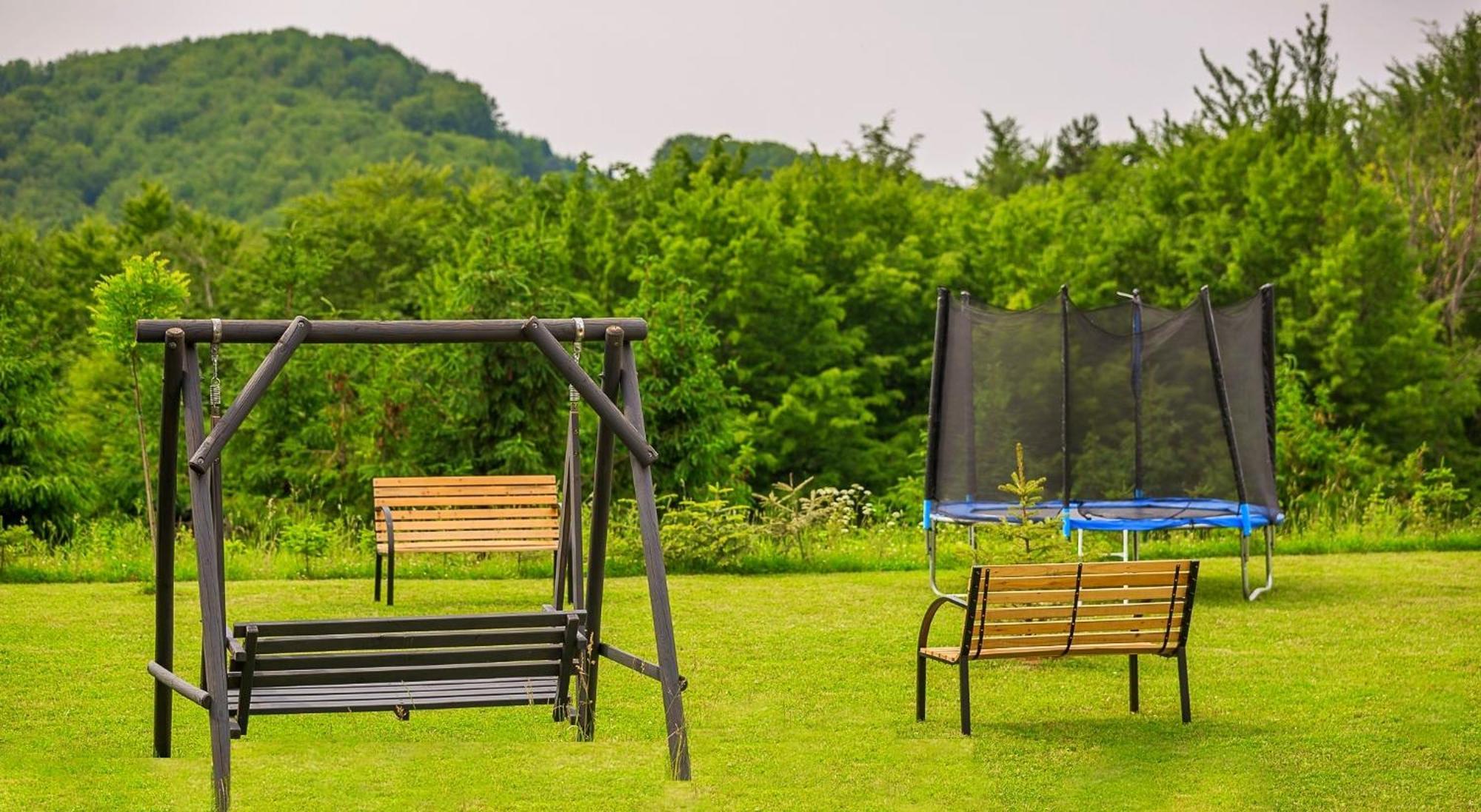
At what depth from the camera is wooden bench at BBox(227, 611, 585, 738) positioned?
263 inches

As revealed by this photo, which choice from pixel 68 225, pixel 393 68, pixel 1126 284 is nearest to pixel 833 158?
pixel 1126 284

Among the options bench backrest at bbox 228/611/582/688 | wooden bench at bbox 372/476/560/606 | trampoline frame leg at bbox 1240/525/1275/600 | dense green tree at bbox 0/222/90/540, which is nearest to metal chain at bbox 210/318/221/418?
bench backrest at bbox 228/611/582/688

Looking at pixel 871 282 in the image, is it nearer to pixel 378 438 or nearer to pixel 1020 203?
pixel 1020 203

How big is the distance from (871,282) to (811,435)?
4.59 metres

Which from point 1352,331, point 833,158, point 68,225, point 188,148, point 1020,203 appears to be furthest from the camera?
point 188,148

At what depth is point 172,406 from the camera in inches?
267

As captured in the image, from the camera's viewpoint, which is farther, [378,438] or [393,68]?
[393,68]

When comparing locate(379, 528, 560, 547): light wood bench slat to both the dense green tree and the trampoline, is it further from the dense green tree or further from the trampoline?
the dense green tree

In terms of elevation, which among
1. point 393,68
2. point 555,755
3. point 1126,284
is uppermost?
point 393,68

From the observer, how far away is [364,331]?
6906mm

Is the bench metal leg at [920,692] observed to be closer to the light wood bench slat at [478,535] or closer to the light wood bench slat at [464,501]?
the light wood bench slat at [478,535]

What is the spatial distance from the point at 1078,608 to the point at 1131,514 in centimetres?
443

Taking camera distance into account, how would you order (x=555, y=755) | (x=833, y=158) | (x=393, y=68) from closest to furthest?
(x=555, y=755)
(x=833, y=158)
(x=393, y=68)

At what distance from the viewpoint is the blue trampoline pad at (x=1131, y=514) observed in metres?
11.6
